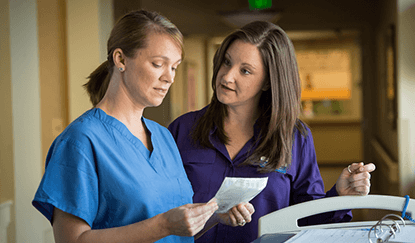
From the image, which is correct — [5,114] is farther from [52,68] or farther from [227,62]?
[227,62]

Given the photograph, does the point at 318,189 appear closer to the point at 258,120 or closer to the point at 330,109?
the point at 258,120

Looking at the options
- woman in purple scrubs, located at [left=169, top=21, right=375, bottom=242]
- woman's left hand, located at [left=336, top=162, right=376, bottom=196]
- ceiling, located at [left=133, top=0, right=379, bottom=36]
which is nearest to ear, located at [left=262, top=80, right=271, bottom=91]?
woman in purple scrubs, located at [left=169, top=21, right=375, bottom=242]

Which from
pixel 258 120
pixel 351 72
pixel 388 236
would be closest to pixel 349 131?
pixel 351 72

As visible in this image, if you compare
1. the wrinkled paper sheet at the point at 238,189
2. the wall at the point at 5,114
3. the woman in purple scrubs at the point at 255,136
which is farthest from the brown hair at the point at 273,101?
the wall at the point at 5,114

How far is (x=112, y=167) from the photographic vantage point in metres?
0.83

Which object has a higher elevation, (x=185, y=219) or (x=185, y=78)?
(x=185, y=78)

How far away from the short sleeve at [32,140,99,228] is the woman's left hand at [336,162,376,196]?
2.23ft

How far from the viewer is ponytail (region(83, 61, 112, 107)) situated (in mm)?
1005

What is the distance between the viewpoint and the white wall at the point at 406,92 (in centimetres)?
295

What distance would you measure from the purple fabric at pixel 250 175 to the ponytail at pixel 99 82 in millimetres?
407

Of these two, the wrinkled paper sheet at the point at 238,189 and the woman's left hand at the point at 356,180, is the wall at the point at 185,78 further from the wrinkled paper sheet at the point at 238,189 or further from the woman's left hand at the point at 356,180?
the wrinkled paper sheet at the point at 238,189

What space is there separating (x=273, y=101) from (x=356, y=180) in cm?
40

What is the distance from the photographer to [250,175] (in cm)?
130

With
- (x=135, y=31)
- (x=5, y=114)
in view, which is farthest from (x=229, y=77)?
(x=5, y=114)
